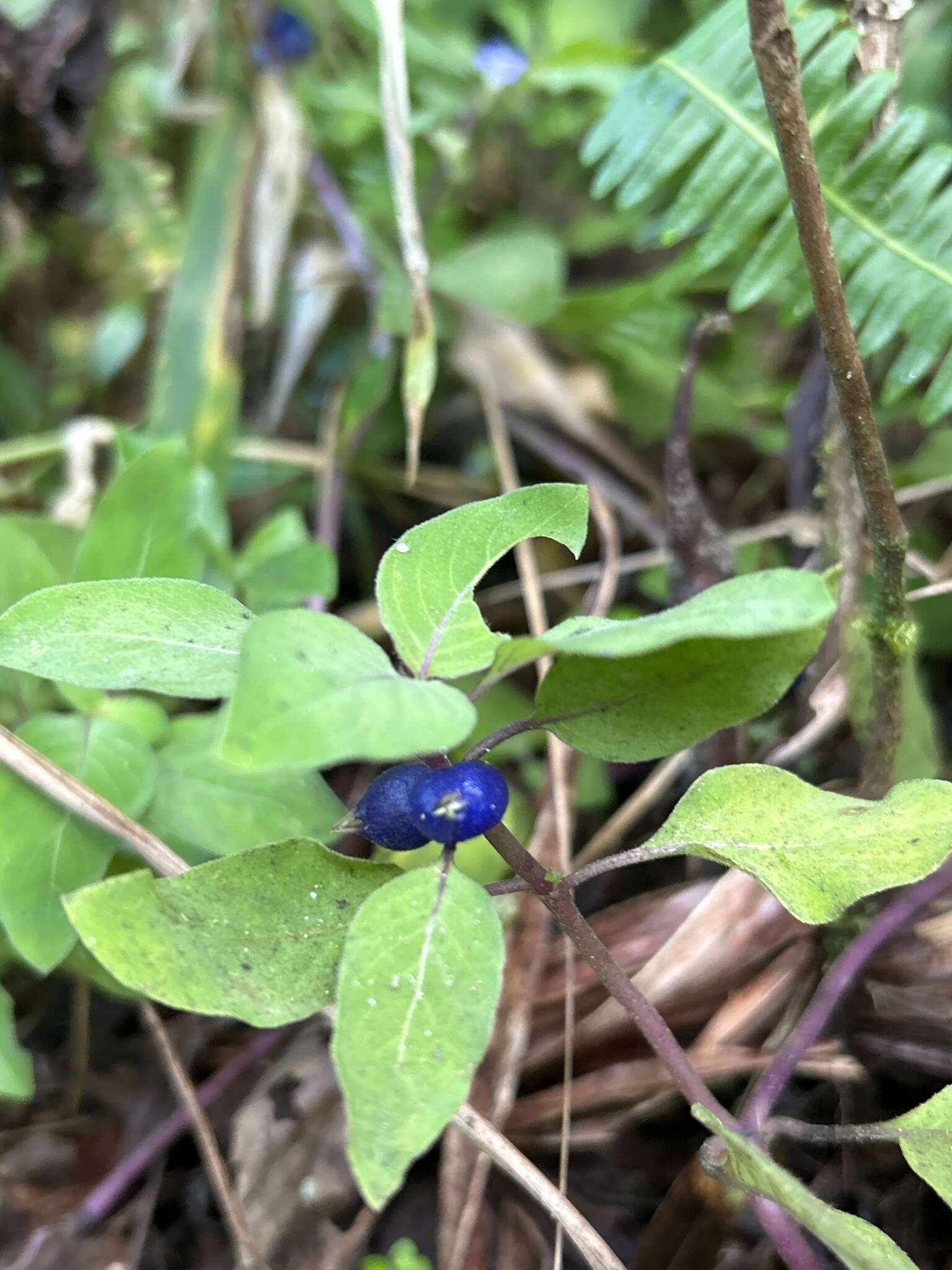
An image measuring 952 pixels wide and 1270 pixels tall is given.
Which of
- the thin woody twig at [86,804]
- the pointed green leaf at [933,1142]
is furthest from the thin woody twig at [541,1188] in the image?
the thin woody twig at [86,804]

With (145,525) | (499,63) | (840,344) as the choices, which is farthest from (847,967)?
(499,63)

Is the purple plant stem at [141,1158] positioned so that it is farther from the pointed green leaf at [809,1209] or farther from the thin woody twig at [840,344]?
the thin woody twig at [840,344]

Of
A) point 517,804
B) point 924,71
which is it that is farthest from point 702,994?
point 924,71

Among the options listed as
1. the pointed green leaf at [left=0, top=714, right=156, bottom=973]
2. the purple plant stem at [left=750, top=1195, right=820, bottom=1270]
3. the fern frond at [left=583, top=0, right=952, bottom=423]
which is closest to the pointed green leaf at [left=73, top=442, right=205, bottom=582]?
the pointed green leaf at [left=0, top=714, right=156, bottom=973]

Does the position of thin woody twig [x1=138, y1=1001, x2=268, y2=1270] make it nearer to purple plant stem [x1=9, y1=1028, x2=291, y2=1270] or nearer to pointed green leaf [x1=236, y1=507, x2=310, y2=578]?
purple plant stem [x1=9, y1=1028, x2=291, y2=1270]

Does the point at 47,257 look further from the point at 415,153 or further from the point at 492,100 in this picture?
the point at 492,100

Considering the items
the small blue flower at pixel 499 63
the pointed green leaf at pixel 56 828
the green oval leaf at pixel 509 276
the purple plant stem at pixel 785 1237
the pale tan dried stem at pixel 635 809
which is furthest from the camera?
the small blue flower at pixel 499 63

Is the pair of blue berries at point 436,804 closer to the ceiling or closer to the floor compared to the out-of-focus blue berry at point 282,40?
closer to the floor
